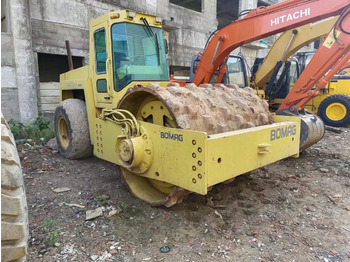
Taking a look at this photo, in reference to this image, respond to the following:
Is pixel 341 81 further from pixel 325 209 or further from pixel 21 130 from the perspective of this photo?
pixel 21 130

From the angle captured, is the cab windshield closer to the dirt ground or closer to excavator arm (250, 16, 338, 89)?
the dirt ground

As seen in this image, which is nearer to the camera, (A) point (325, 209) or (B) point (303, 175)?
(A) point (325, 209)

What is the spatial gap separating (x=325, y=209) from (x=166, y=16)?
28.1 feet

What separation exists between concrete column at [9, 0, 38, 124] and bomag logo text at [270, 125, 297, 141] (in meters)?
6.06

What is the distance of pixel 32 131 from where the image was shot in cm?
610

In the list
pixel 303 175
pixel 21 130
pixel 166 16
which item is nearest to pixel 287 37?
pixel 303 175

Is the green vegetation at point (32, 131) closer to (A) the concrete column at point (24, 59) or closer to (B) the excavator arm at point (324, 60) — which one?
(A) the concrete column at point (24, 59)

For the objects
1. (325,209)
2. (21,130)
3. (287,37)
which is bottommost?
(325,209)

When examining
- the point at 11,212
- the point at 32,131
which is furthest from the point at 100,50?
the point at 32,131

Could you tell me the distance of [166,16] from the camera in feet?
32.3

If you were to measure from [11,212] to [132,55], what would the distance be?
2.58 m

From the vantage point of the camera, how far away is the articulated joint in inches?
106

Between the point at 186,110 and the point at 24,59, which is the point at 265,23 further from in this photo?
the point at 24,59

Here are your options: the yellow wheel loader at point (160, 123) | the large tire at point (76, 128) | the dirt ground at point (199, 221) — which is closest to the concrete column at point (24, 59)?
the large tire at point (76, 128)
